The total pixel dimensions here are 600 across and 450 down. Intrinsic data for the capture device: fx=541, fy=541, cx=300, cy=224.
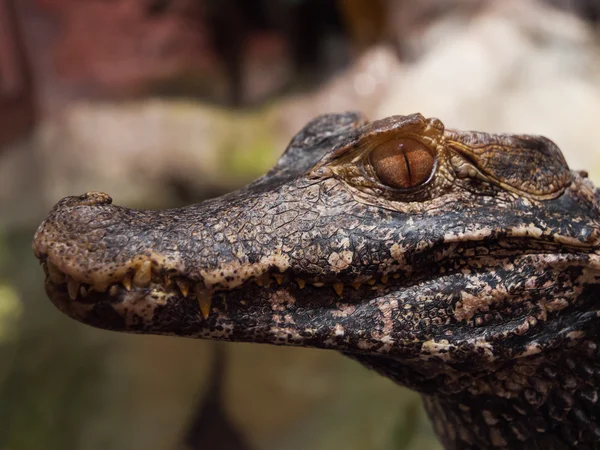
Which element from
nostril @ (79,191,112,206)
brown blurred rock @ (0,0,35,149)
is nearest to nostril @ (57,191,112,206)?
nostril @ (79,191,112,206)

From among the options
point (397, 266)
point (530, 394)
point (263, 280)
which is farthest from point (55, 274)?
point (530, 394)

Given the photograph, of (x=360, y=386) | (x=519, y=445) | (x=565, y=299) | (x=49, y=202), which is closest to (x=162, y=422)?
(x=360, y=386)

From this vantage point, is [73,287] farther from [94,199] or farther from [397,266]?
[397,266]

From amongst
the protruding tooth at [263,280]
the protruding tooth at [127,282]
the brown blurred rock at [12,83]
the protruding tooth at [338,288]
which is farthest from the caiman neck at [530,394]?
the brown blurred rock at [12,83]

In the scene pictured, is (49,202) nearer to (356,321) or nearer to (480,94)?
(480,94)

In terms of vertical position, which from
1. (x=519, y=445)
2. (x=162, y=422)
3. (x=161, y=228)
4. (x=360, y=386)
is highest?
(x=161, y=228)

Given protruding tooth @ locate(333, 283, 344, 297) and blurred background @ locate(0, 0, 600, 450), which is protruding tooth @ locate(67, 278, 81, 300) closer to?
protruding tooth @ locate(333, 283, 344, 297)
